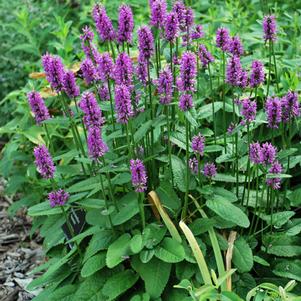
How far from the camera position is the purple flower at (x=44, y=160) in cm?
260

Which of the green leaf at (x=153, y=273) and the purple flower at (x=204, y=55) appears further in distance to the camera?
the purple flower at (x=204, y=55)

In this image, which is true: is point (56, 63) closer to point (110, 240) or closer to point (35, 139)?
point (110, 240)

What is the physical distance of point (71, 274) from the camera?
312 cm

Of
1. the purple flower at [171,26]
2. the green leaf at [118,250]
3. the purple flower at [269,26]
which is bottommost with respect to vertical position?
the green leaf at [118,250]

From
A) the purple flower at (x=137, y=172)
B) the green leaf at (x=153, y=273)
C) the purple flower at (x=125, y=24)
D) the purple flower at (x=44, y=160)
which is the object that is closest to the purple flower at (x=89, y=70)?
the purple flower at (x=125, y=24)

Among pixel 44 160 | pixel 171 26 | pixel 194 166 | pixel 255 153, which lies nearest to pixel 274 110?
pixel 255 153

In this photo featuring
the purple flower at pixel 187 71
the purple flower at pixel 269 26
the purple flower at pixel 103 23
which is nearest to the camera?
the purple flower at pixel 187 71

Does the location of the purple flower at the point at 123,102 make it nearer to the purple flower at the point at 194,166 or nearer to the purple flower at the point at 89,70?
the purple flower at the point at 89,70

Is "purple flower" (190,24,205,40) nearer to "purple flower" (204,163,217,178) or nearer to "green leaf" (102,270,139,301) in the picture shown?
"purple flower" (204,163,217,178)

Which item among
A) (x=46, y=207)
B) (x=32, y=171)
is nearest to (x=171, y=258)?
(x=46, y=207)

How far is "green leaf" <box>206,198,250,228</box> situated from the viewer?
2623mm

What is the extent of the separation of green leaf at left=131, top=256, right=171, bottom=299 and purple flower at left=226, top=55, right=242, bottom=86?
89 cm

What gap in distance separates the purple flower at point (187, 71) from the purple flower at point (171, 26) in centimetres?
21

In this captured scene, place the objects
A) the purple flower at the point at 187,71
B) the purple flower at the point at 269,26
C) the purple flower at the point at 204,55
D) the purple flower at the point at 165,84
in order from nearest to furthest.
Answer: the purple flower at the point at 187,71 < the purple flower at the point at 165,84 < the purple flower at the point at 269,26 < the purple flower at the point at 204,55
